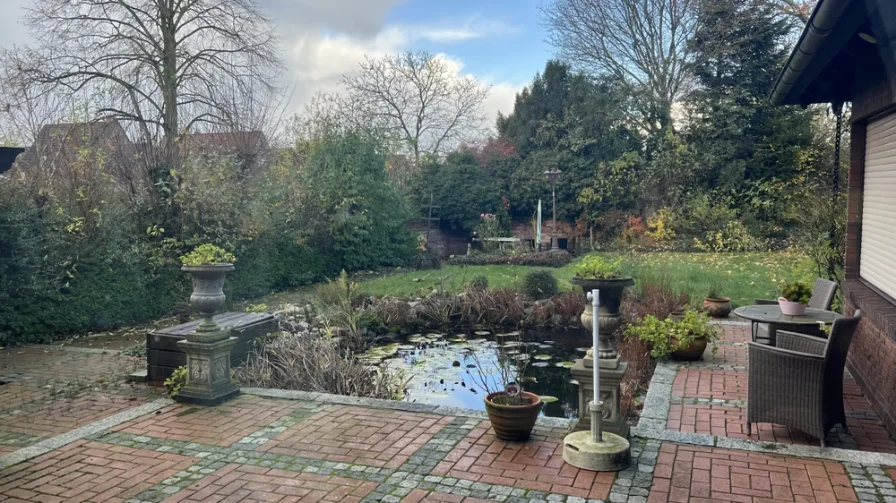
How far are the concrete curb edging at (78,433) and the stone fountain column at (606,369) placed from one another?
3.47 m

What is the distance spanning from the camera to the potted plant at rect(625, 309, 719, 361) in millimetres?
6430

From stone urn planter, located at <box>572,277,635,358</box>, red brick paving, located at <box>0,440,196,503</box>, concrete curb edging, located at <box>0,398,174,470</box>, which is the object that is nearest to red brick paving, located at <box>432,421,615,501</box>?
stone urn planter, located at <box>572,277,635,358</box>

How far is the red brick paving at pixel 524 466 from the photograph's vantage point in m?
3.54

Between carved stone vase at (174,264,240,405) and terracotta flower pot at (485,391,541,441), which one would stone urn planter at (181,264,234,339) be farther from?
terracotta flower pot at (485,391,541,441)

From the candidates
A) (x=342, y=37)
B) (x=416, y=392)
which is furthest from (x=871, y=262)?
(x=342, y=37)

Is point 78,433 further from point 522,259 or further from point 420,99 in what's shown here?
point 420,99

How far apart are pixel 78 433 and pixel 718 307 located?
798cm

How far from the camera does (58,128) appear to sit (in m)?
11.6

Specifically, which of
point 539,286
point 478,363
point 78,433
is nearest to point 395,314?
point 539,286

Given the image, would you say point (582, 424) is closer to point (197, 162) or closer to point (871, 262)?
point (871, 262)

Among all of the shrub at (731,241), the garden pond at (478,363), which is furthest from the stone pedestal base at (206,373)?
the shrub at (731,241)

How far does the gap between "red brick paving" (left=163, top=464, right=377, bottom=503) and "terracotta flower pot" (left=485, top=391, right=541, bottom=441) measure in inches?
39.3

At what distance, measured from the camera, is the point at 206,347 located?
5.20 metres

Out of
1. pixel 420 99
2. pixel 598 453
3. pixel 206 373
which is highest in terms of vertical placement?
pixel 420 99
